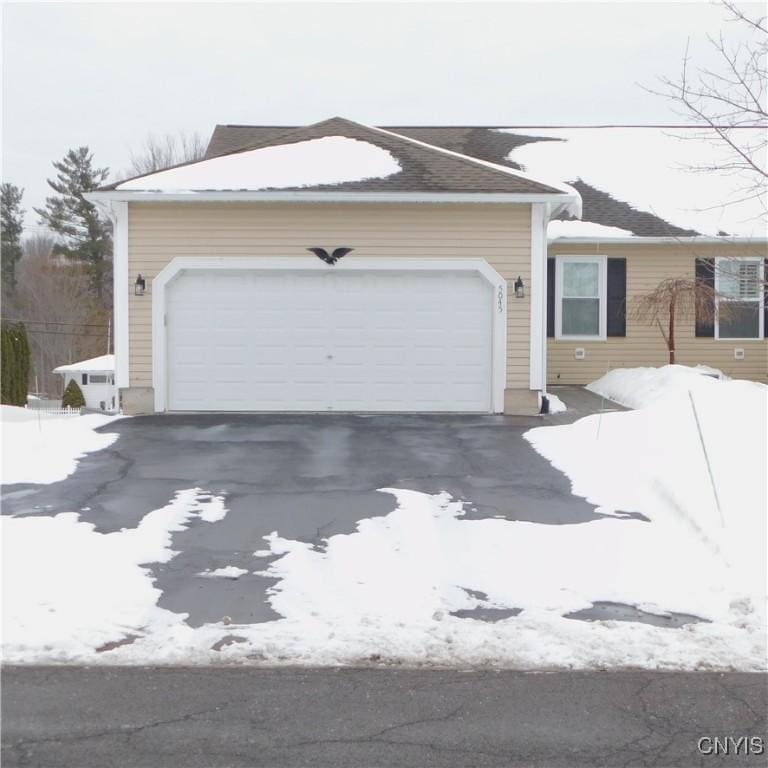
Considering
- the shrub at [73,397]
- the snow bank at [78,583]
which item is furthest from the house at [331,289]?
the shrub at [73,397]

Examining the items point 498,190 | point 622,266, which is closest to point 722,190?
point 622,266

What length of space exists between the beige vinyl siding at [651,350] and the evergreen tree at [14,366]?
11.4m

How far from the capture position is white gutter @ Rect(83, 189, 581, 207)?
13.4 meters

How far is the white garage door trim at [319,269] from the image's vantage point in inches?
540

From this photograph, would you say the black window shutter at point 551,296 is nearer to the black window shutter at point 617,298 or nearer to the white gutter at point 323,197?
the black window shutter at point 617,298

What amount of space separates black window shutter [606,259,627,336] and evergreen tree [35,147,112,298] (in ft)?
110

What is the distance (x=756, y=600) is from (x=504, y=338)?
26.1 ft

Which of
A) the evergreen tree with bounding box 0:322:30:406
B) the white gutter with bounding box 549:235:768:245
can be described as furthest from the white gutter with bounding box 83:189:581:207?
the evergreen tree with bounding box 0:322:30:406

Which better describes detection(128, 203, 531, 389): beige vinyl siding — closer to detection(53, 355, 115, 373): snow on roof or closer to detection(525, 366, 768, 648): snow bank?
detection(525, 366, 768, 648): snow bank

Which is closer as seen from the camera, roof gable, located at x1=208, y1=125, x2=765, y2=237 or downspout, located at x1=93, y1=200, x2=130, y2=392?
downspout, located at x1=93, y1=200, x2=130, y2=392

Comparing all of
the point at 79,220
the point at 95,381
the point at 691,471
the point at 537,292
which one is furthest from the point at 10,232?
the point at 691,471

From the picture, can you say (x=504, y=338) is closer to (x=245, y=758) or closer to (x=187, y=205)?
(x=187, y=205)

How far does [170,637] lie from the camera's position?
5539mm

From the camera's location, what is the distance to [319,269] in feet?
45.6
